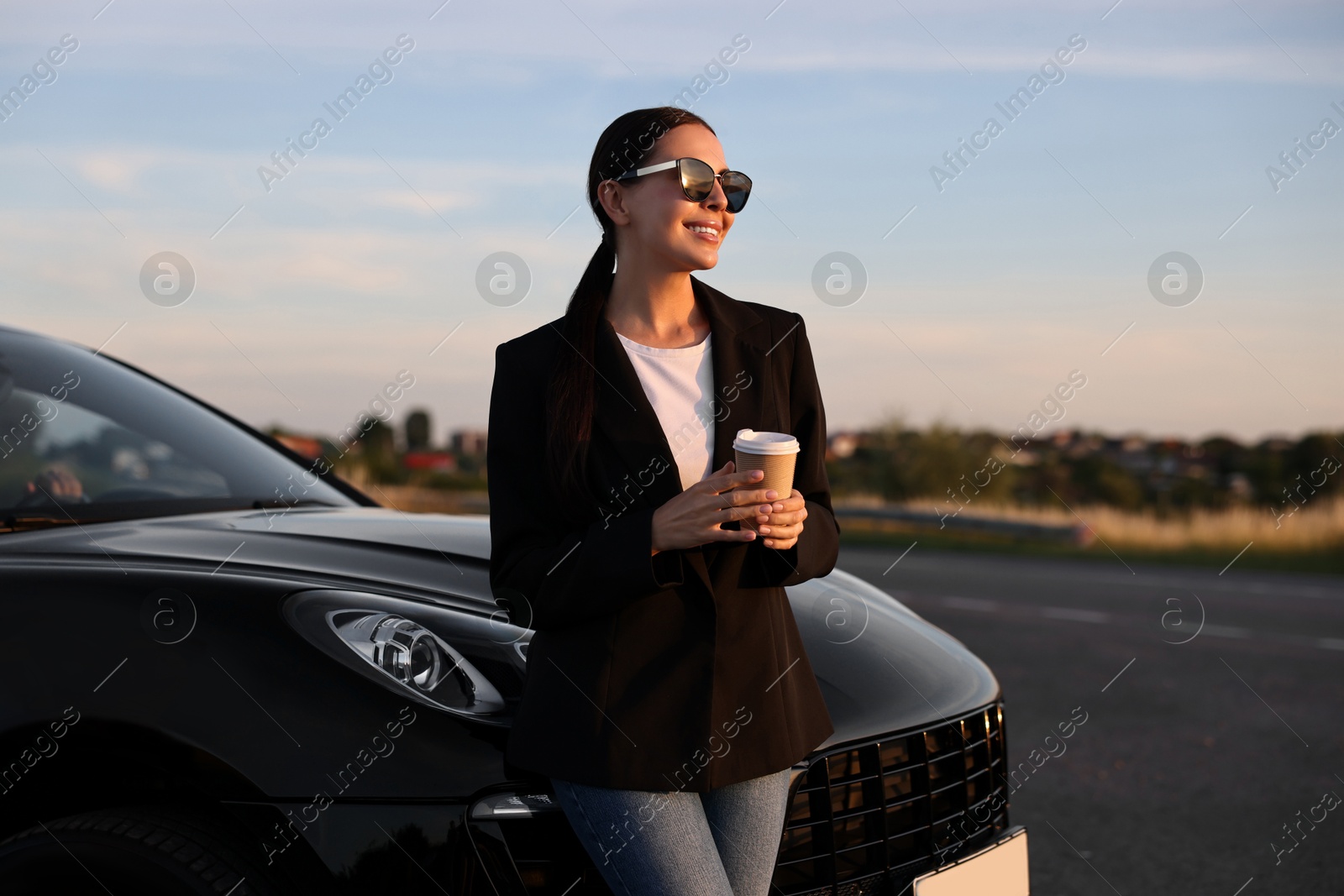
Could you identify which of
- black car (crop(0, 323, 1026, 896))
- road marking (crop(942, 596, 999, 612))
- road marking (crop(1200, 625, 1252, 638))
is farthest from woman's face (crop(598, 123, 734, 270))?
road marking (crop(942, 596, 999, 612))

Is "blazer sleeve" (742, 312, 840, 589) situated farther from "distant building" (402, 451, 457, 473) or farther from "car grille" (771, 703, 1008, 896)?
"distant building" (402, 451, 457, 473)

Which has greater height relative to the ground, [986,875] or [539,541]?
[539,541]

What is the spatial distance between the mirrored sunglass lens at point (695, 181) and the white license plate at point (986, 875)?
1.36m

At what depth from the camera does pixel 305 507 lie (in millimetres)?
3459

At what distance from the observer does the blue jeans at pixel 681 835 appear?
1870 millimetres

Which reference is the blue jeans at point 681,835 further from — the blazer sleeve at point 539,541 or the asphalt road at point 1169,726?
the asphalt road at point 1169,726

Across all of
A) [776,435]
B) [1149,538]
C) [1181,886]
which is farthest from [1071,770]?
[1149,538]

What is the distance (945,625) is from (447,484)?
584 inches

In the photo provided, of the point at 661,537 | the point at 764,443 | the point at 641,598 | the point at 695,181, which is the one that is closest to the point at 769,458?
the point at 764,443

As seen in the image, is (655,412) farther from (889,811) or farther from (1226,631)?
(1226,631)

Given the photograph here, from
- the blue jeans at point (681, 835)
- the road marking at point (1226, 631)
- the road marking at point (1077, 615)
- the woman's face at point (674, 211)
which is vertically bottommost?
the road marking at point (1226, 631)

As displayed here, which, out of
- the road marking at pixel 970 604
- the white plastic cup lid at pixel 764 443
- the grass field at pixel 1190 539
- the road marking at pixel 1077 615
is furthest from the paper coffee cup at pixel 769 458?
the grass field at pixel 1190 539

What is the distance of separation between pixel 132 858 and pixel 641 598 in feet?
3.15

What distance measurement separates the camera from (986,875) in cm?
246
